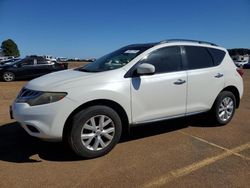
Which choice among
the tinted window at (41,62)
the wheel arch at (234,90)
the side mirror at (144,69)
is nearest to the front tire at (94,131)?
the side mirror at (144,69)

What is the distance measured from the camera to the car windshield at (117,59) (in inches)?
187

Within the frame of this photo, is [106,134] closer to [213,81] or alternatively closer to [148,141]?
[148,141]

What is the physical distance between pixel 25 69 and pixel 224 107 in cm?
1251

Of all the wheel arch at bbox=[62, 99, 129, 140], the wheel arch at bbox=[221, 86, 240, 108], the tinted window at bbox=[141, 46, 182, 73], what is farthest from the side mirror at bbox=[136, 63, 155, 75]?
the wheel arch at bbox=[221, 86, 240, 108]

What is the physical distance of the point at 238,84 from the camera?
605 cm

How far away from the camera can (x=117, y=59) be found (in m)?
5.00

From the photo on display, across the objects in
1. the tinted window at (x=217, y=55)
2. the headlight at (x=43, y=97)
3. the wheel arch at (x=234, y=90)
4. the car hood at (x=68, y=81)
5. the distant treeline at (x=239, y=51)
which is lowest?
the distant treeline at (x=239, y=51)

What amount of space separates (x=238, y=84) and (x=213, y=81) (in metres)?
0.87

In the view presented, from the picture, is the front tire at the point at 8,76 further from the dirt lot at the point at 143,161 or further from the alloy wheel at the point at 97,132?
the alloy wheel at the point at 97,132

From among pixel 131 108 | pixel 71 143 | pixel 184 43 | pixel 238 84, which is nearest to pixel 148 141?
pixel 131 108

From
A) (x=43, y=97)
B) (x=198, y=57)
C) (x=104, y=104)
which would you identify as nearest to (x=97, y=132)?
(x=104, y=104)

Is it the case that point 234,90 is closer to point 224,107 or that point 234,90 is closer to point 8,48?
point 224,107

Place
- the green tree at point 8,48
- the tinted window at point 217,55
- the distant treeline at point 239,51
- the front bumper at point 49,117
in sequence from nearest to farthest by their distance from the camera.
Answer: the front bumper at point 49,117
the tinted window at point 217,55
the distant treeline at point 239,51
the green tree at point 8,48

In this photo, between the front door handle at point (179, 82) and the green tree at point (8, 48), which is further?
the green tree at point (8, 48)
